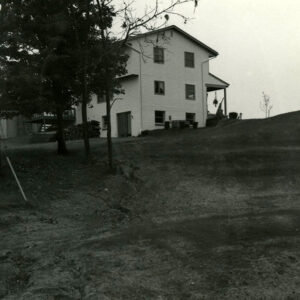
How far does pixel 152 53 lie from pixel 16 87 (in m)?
22.2

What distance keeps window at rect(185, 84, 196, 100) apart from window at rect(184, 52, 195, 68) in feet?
5.59

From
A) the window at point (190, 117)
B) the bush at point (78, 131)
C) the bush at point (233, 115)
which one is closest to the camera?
the bush at point (78, 131)

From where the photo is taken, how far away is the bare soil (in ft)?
28.5

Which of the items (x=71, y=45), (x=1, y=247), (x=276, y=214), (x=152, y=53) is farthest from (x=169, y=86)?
(x=1, y=247)

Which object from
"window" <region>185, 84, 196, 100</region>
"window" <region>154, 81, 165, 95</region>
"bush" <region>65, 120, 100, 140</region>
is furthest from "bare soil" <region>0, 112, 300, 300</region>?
"window" <region>185, 84, 196, 100</region>

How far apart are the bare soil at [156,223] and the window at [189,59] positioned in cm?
1848

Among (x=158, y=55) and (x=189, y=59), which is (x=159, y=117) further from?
(x=189, y=59)

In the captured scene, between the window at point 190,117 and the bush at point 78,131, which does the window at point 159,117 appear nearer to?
the window at point 190,117

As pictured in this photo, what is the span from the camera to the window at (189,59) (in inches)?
1715

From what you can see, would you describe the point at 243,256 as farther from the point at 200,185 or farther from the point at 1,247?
the point at 200,185

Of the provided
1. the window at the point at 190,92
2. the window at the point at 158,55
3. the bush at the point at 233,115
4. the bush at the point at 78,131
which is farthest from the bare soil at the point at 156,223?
the bush at the point at 233,115

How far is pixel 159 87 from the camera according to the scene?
41812mm

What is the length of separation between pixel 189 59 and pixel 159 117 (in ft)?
20.0

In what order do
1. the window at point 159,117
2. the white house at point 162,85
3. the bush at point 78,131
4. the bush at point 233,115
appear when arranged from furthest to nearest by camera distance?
the bush at point 233,115 → the window at point 159,117 → the bush at point 78,131 → the white house at point 162,85
